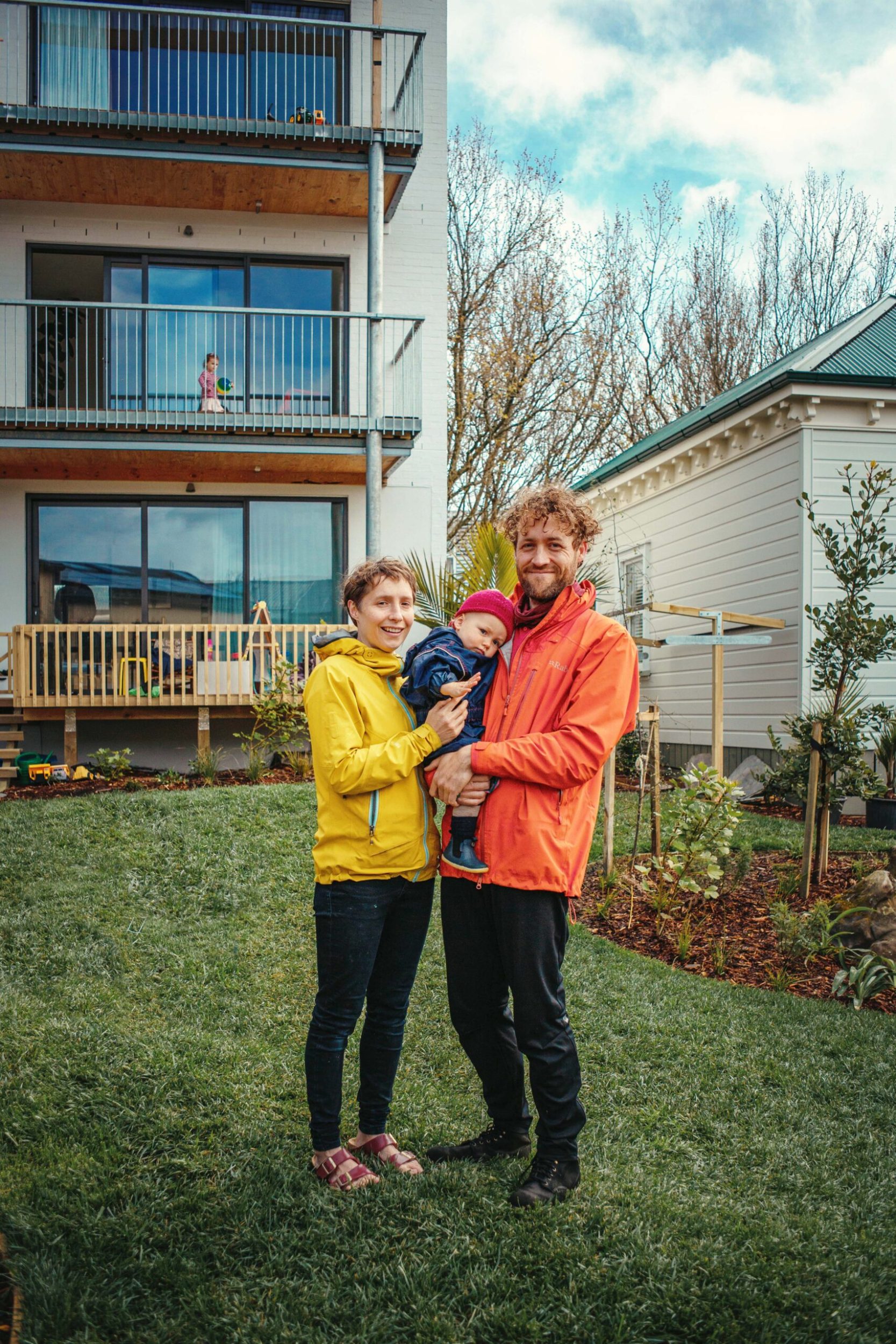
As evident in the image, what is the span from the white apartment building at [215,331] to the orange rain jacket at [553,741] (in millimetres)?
8446

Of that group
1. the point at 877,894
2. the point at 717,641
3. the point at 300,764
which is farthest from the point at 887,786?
the point at 300,764

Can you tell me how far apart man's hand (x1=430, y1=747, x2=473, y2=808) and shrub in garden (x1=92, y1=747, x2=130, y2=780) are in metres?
8.18

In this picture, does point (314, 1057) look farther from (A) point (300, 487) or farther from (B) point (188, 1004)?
(A) point (300, 487)

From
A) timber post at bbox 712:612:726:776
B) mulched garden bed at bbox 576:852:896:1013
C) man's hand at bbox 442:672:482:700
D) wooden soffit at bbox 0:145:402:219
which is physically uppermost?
wooden soffit at bbox 0:145:402:219

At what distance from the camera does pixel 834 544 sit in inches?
285

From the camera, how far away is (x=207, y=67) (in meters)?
12.2

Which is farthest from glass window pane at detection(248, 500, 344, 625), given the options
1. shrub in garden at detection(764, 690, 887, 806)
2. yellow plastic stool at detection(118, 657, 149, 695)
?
shrub in garden at detection(764, 690, 887, 806)

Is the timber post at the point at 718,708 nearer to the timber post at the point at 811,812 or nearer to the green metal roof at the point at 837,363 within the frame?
the timber post at the point at 811,812

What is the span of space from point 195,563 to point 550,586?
32.5ft

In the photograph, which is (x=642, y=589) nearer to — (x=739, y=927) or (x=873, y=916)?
(x=739, y=927)

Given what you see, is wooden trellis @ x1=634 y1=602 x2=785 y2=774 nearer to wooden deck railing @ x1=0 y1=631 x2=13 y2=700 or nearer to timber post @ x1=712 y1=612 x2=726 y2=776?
timber post @ x1=712 y1=612 x2=726 y2=776

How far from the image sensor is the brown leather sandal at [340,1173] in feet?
9.25

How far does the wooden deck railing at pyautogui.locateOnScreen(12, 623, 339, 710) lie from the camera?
10.7 meters

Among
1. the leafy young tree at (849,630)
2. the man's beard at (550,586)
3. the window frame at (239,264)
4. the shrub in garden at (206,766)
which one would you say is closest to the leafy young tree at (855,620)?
the leafy young tree at (849,630)
